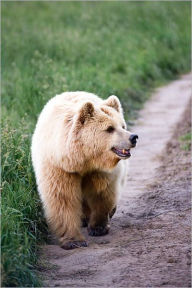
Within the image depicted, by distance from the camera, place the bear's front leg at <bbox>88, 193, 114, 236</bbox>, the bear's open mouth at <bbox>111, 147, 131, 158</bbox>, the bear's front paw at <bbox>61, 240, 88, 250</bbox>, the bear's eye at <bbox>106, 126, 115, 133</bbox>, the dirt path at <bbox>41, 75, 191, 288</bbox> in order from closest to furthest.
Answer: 1. the dirt path at <bbox>41, 75, 191, 288</bbox>
2. the bear's open mouth at <bbox>111, 147, 131, 158</bbox>
3. the bear's eye at <bbox>106, 126, 115, 133</bbox>
4. the bear's front paw at <bbox>61, 240, 88, 250</bbox>
5. the bear's front leg at <bbox>88, 193, 114, 236</bbox>

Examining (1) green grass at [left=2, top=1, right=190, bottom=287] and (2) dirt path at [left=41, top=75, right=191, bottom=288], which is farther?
(1) green grass at [left=2, top=1, right=190, bottom=287]

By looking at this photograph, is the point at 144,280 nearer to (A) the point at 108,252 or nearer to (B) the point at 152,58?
(A) the point at 108,252

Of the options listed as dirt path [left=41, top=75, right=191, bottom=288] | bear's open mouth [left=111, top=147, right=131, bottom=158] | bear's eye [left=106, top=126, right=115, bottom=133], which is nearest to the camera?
dirt path [left=41, top=75, right=191, bottom=288]

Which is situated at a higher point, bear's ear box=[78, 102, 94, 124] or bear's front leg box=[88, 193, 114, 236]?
bear's ear box=[78, 102, 94, 124]

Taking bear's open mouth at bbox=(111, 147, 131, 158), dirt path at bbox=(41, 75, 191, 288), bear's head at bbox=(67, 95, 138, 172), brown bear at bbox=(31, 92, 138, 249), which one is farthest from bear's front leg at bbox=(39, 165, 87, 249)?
bear's open mouth at bbox=(111, 147, 131, 158)

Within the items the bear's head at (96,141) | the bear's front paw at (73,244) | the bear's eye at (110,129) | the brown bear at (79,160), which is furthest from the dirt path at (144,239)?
the bear's eye at (110,129)

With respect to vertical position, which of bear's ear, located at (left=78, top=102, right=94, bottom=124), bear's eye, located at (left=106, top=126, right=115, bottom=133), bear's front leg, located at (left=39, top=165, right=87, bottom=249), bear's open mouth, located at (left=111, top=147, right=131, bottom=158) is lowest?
bear's front leg, located at (left=39, top=165, right=87, bottom=249)

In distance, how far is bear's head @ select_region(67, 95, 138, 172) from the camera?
5.66 m

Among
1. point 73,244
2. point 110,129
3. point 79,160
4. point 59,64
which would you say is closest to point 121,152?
point 110,129

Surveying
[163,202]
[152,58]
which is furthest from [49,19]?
[163,202]

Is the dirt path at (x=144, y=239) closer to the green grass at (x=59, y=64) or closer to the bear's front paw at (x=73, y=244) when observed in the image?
the bear's front paw at (x=73, y=244)

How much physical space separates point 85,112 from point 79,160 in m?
0.43

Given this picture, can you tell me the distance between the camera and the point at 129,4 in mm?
18641

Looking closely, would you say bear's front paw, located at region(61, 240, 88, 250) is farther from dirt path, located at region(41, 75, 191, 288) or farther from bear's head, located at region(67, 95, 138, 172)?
bear's head, located at region(67, 95, 138, 172)
